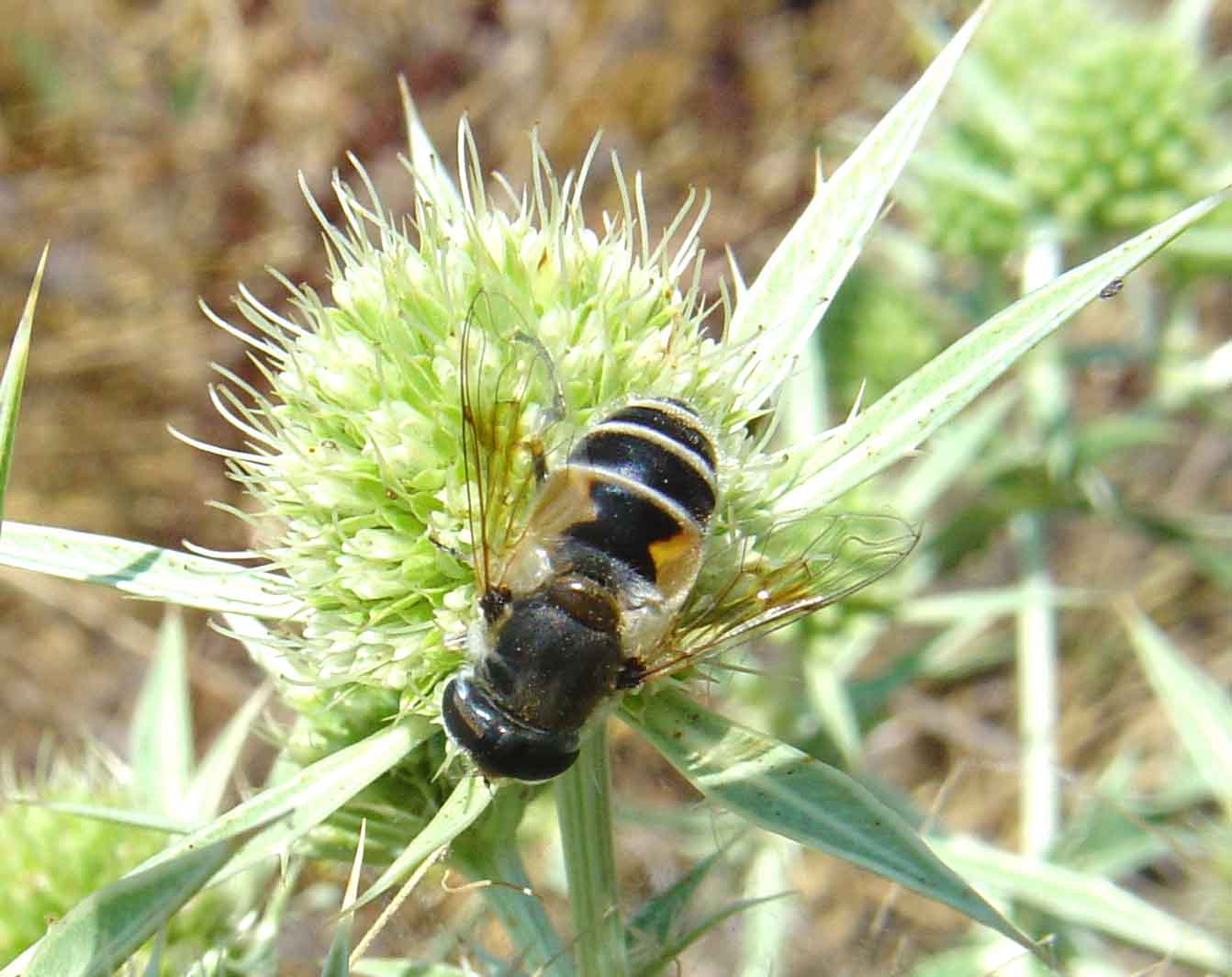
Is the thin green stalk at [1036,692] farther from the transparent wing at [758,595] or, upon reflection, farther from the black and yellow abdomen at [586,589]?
the black and yellow abdomen at [586,589]

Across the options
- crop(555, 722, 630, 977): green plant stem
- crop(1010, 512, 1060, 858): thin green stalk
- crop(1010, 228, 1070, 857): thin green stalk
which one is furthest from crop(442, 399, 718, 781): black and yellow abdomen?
crop(1010, 228, 1070, 857): thin green stalk

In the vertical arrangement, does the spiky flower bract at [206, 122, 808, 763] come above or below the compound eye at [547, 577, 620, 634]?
above

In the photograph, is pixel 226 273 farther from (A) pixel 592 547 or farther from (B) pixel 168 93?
(A) pixel 592 547

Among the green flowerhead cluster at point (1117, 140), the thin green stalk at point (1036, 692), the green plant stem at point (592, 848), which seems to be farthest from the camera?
the green flowerhead cluster at point (1117, 140)

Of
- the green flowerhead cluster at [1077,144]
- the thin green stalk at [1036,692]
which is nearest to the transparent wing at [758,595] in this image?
the thin green stalk at [1036,692]

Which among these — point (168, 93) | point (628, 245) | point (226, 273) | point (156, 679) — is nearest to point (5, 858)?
point (156, 679)

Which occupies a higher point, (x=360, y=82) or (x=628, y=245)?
(x=360, y=82)

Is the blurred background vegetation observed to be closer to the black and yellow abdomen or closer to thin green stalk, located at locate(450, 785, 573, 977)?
thin green stalk, located at locate(450, 785, 573, 977)
